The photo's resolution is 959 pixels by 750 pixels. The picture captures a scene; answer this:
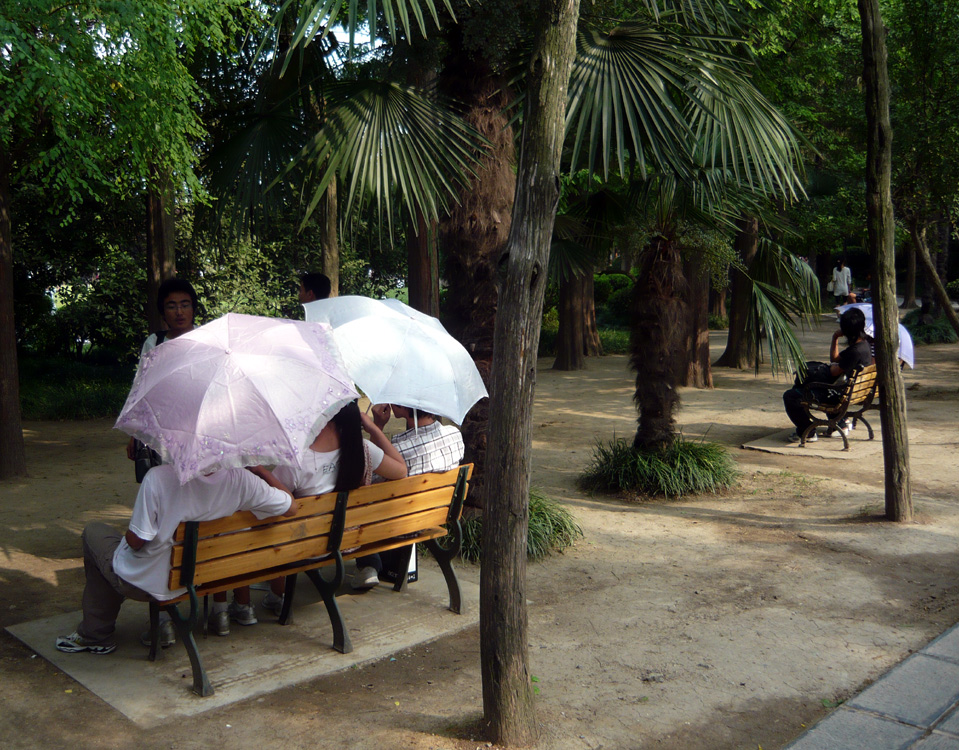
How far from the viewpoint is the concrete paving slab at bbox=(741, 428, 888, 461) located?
9.66 m

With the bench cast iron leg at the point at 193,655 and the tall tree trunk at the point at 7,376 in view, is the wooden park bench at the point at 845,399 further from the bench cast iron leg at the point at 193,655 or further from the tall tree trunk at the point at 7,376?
the tall tree trunk at the point at 7,376

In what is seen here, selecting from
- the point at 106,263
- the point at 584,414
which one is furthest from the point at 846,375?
the point at 106,263

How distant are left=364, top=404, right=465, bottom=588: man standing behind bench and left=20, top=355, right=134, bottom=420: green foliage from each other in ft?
27.7

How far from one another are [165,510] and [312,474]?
32.4 inches

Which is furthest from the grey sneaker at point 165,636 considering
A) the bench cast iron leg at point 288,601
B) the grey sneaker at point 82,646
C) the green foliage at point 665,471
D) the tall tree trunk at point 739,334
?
the tall tree trunk at point 739,334

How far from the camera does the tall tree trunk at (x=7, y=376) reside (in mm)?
8703

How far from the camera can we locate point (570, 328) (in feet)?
59.9

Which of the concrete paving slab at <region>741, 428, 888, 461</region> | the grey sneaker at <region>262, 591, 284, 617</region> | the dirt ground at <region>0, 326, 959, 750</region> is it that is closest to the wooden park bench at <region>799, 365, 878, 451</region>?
the concrete paving slab at <region>741, 428, 888, 461</region>

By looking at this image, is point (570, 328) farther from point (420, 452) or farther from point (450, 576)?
point (450, 576)

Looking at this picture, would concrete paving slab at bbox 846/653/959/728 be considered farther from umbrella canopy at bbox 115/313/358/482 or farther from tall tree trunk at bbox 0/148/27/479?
tall tree trunk at bbox 0/148/27/479

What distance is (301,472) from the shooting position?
4.65 metres

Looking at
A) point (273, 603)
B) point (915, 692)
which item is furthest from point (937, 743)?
point (273, 603)

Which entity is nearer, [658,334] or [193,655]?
[193,655]

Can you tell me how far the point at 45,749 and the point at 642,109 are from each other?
4.73 meters
